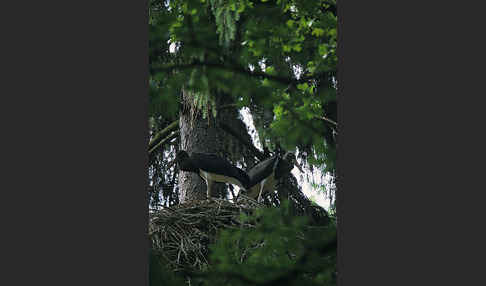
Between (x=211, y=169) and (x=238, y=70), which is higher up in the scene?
(x=238, y=70)

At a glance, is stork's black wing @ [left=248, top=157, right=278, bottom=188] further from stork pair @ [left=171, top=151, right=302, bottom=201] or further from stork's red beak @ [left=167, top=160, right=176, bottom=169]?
stork's red beak @ [left=167, top=160, right=176, bottom=169]

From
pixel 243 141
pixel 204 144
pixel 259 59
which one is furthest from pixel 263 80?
pixel 204 144

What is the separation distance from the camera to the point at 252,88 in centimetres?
200

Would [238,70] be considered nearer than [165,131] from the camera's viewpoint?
Yes

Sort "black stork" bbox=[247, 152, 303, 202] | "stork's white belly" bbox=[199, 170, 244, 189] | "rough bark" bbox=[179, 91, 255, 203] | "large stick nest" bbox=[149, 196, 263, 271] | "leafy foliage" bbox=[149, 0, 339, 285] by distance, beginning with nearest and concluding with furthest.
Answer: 1. "leafy foliage" bbox=[149, 0, 339, 285]
2. "large stick nest" bbox=[149, 196, 263, 271]
3. "black stork" bbox=[247, 152, 303, 202]
4. "rough bark" bbox=[179, 91, 255, 203]
5. "stork's white belly" bbox=[199, 170, 244, 189]

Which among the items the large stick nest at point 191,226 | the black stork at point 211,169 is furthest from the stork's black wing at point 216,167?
the large stick nest at point 191,226

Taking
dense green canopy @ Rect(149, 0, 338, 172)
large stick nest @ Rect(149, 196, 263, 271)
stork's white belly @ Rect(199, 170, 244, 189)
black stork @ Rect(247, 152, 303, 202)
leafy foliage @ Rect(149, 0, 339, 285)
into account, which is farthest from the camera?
stork's white belly @ Rect(199, 170, 244, 189)

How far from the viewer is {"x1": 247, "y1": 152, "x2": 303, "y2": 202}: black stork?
9.08 ft

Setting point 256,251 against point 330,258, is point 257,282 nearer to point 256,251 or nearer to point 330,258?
point 256,251

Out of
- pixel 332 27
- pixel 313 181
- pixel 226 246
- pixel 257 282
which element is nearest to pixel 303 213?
pixel 313 181

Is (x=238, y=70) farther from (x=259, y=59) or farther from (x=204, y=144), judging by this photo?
(x=204, y=144)

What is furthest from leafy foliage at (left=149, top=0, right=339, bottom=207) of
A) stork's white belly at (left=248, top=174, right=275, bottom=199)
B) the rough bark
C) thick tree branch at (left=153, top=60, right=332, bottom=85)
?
stork's white belly at (left=248, top=174, right=275, bottom=199)

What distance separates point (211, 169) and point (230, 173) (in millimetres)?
118

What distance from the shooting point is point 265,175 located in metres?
2.98
